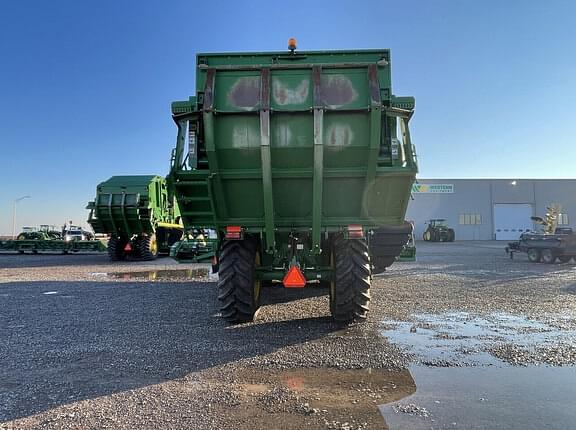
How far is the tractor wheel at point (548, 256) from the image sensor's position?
1930 centimetres

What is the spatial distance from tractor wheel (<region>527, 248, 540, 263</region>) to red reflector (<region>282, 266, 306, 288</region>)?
707 inches

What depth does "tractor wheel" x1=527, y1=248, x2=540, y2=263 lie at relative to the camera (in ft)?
66.0

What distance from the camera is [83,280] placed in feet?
41.1

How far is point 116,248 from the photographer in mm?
20641

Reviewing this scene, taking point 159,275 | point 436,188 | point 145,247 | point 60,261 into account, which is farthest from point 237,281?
point 436,188

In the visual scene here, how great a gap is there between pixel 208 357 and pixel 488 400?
3.00m

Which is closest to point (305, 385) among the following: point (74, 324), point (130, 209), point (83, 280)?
point (74, 324)

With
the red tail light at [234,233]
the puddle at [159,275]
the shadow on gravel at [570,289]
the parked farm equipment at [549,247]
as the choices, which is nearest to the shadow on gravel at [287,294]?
the red tail light at [234,233]

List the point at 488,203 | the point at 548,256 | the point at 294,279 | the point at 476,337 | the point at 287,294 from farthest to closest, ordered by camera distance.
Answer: the point at 488,203 < the point at 548,256 < the point at 287,294 < the point at 294,279 < the point at 476,337

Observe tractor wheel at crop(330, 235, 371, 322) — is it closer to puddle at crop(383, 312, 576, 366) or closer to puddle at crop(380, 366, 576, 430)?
puddle at crop(383, 312, 576, 366)

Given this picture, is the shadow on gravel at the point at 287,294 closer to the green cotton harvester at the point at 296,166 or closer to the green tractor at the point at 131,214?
the green cotton harvester at the point at 296,166

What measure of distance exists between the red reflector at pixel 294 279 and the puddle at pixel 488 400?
6.68ft

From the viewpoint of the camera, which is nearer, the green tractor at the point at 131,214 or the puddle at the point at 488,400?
the puddle at the point at 488,400

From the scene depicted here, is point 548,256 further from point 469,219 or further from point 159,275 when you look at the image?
point 469,219
